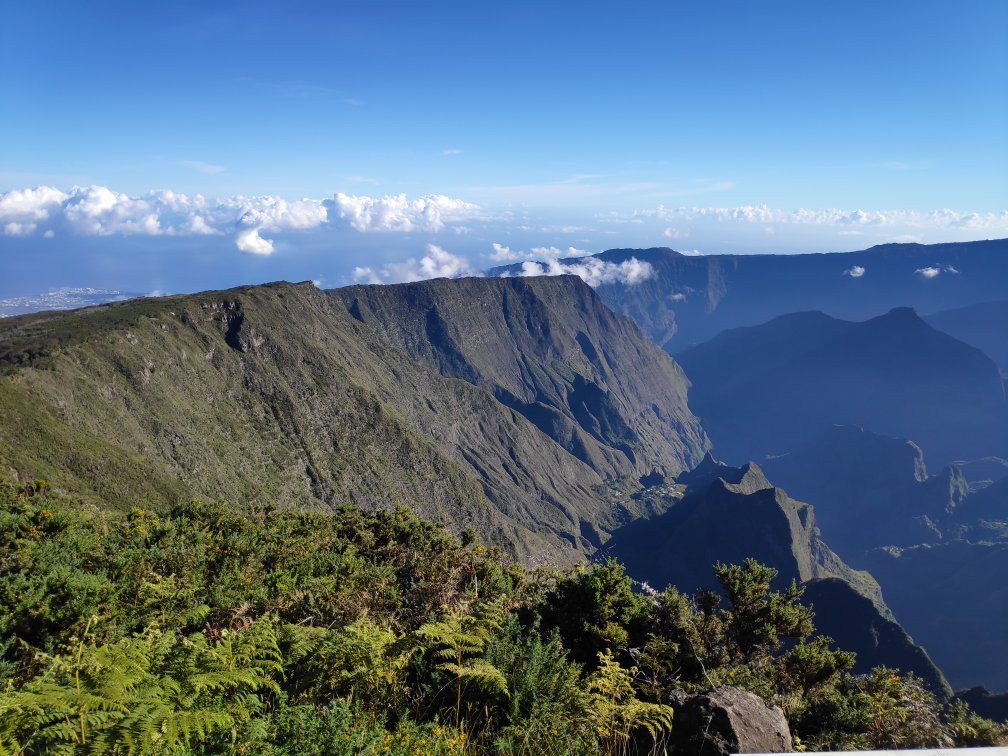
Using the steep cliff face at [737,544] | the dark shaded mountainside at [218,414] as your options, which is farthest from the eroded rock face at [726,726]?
the steep cliff face at [737,544]

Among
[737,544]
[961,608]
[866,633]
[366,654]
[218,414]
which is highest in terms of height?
[366,654]

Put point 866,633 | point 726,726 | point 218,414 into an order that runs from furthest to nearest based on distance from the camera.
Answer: point 866,633, point 218,414, point 726,726

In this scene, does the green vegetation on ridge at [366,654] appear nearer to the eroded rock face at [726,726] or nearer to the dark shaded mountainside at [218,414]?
the eroded rock face at [726,726]

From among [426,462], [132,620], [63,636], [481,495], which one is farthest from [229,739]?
[481,495]

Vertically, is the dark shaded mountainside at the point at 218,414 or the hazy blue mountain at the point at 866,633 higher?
the dark shaded mountainside at the point at 218,414

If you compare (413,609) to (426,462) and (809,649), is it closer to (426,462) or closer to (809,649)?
(809,649)

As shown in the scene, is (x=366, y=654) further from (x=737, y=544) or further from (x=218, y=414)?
(x=737, y=544)

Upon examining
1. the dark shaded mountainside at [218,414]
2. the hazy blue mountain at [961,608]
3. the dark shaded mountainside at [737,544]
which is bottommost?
the hazy blue mountain at [961,608]

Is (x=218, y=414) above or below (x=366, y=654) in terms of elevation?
below

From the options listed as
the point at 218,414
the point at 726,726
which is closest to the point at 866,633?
the point at 726,726

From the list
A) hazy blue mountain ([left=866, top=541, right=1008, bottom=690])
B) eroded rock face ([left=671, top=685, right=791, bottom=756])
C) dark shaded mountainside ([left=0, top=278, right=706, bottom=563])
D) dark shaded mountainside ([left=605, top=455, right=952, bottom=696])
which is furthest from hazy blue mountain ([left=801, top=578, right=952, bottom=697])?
eroded rock face ([left=671, top=685, right=791, bottom=756])
